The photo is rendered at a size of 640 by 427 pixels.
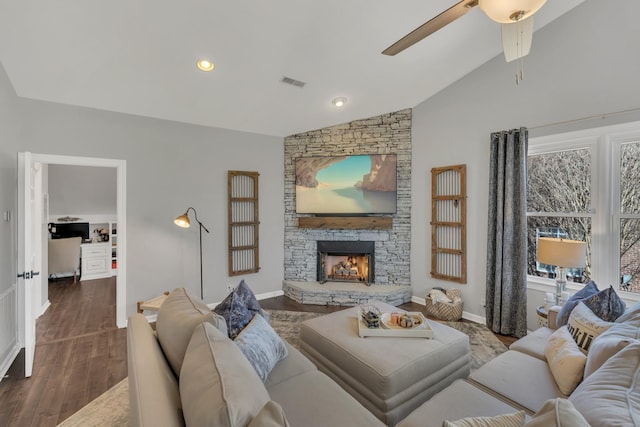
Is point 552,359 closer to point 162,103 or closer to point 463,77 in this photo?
point 463,77

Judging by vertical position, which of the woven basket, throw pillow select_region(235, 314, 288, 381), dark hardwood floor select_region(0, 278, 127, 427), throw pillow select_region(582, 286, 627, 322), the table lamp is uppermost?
the table lamp

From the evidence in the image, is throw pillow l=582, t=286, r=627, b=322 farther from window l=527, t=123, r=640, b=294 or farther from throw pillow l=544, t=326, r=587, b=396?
window l=527, t=123, r=640, b=294

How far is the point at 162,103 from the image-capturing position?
3.41m

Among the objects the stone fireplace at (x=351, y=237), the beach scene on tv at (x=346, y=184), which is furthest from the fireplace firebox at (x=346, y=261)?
the beach scene on tv at (x=346, y=184)

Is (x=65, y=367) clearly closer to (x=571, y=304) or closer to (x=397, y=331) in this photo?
(x=397, y=331)

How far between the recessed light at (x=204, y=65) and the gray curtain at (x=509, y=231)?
326 centimetres

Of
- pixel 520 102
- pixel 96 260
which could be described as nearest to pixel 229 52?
pixel 520 102

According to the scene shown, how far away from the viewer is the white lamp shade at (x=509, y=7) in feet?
5.03

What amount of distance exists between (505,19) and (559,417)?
6.41 feet

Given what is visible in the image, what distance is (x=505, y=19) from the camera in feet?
5.49

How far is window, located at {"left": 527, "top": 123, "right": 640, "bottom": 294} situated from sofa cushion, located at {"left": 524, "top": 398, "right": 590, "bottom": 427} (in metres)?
2.93

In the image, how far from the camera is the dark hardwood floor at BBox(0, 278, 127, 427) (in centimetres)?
210

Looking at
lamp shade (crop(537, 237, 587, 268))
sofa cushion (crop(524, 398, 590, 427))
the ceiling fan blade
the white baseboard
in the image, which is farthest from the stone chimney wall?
sofa cushion (crop(524, 398, 590, 427))

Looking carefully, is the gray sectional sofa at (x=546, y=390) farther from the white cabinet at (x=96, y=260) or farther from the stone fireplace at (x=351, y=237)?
the white cabinet at (x=96, y=260)
